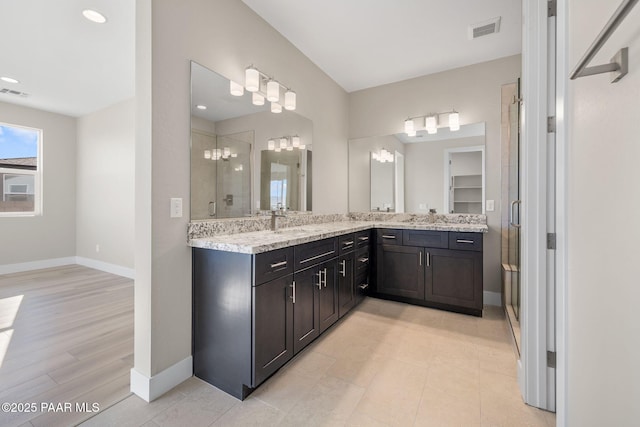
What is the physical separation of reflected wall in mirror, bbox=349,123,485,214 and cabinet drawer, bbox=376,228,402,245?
637mm

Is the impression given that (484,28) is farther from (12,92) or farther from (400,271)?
(12,92)

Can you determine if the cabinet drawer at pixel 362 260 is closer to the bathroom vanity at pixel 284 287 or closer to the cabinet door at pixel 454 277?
the bathroom vanity at pixel 284 287

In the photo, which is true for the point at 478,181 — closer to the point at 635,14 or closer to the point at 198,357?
the point at 635,14

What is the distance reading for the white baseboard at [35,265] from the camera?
4532 millimetres

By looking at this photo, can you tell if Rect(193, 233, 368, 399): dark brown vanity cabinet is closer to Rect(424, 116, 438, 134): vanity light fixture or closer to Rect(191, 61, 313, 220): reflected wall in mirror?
Rect(191, 61, 313, 220): reflected wall in mirror

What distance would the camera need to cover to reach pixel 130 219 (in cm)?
439

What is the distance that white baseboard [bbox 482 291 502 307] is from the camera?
3250 mm

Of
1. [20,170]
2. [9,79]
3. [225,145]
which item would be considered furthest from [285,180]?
[20,170]

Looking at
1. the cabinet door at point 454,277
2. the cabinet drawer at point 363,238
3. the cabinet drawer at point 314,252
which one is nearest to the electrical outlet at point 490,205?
the cabinet door at point 454,277

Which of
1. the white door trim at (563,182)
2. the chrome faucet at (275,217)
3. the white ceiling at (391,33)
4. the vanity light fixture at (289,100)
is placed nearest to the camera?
the white door trim at (563,182)

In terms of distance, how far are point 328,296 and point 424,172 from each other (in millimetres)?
2175

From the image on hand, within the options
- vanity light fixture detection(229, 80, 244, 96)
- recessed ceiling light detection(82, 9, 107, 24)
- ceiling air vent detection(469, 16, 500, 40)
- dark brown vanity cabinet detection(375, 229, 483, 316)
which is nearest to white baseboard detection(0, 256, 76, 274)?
recessed ceiling light detection(82, 9, 107, 24)

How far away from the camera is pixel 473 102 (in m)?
3.37

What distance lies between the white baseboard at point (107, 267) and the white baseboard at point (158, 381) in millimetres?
3213
